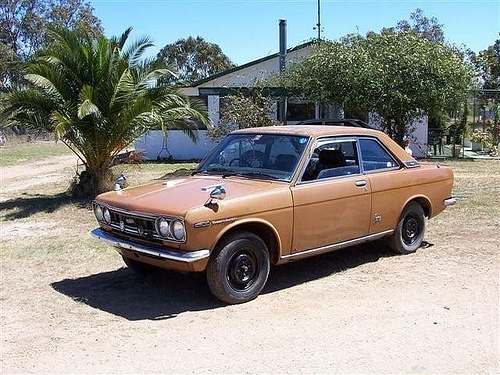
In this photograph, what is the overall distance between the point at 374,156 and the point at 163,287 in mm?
2823

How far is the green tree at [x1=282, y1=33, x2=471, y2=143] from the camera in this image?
17.9 m

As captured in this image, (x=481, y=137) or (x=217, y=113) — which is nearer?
(x=217, y=113)

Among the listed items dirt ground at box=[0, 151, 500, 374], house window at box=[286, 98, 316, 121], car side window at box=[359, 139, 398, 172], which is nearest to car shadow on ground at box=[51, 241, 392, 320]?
dirt ground at box=[0, 151, 500, 374]

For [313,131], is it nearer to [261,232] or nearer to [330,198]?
[330,198]

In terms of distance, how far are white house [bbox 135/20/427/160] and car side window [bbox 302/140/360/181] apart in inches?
563

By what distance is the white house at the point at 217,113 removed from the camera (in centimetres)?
2134

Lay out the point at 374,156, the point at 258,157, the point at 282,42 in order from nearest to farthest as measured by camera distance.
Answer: the point at 258,157
the point at 374,156
the point at 282,42

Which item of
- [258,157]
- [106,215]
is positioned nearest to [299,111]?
[258,157]

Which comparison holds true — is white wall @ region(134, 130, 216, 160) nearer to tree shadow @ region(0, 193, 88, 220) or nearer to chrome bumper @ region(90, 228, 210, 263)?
tree shadow @ region(0, 193, 88, 220)

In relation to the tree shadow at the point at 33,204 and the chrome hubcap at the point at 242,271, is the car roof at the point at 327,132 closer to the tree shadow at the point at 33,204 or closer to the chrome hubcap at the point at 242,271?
the chrome hubcap at the point at 242,271


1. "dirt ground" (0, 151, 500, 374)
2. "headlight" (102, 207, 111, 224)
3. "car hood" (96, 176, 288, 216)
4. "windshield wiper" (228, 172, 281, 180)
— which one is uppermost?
"windshield wiper" (228, 172, 281, 180)

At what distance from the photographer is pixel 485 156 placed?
21344 mm

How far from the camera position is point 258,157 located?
632 cm

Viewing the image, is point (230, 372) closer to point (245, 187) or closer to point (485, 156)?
point (245, 187)
